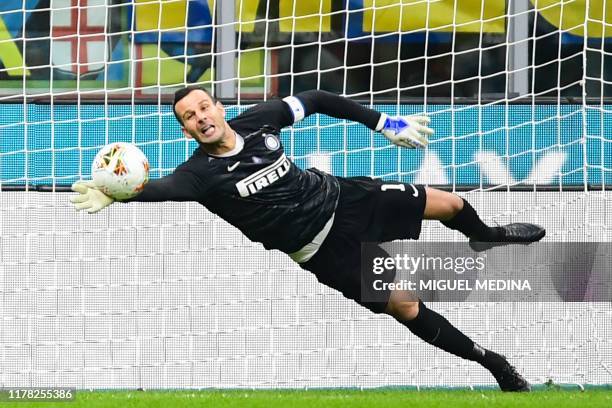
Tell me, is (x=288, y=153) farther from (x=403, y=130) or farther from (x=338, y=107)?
(x=403, y=130)

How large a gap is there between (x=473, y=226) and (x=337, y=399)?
122 centimetres

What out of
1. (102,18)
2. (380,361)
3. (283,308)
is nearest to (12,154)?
(102,18)

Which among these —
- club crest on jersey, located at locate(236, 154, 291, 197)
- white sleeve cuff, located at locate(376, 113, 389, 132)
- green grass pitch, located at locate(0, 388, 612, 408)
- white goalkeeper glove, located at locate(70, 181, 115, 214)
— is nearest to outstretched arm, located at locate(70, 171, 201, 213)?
white goalkeeper glove, located at locate(70, 181, 115, 214)

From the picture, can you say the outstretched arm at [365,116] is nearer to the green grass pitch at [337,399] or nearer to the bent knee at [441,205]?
the bent knee at [441,205]

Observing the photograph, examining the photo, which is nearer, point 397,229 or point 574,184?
point 397,229

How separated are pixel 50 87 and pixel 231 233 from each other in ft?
5.04

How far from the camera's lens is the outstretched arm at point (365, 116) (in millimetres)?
8391

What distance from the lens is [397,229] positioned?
8633 millimetres

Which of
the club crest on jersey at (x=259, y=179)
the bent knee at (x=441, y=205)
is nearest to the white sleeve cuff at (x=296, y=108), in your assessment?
the club crest on jersey at (x=259, y=179)

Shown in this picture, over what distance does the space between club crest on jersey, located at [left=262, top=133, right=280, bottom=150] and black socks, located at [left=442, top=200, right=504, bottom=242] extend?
111cm

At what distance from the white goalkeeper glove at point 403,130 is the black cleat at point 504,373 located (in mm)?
1370

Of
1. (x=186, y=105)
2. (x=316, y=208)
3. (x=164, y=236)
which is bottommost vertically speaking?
(x=164, y=236)

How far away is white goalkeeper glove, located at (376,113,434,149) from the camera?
838cm

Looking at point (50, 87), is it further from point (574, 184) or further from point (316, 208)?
point (574, 184)
